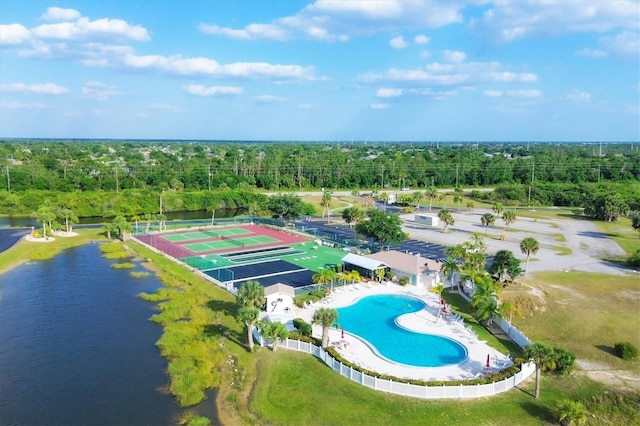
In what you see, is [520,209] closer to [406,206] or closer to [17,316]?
[406,206]

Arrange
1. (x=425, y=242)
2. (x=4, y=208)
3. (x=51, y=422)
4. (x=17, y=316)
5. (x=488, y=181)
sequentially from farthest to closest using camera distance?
(x=488, y=181) < (x=4, y=208) < (x=425, y=242) < (x=17, y=316) < (x=51, y=422)

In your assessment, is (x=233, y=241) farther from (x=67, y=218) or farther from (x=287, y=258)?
(x=67, y=218)

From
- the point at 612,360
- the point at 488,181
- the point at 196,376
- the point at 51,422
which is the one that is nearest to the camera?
the point at 51,422

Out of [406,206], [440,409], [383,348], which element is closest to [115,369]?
[383,348]

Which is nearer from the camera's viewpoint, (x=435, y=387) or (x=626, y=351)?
(x=435, y=387)

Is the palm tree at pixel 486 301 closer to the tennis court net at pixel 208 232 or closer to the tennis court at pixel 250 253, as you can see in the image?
the tennis court at pixel 250 253

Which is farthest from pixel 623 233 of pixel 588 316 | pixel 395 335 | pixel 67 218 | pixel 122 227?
pixel 67 218
